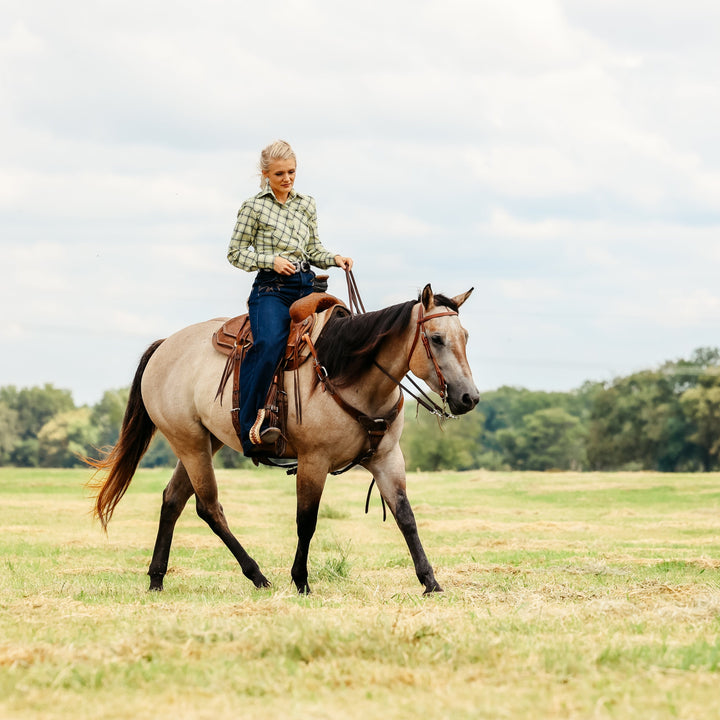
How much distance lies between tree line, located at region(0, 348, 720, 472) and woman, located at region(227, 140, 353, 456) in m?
48.8

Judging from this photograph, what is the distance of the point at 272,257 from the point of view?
9062 millimetres

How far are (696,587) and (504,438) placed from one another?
109m

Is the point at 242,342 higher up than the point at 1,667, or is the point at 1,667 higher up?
the point at 242,342

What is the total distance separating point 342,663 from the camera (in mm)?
5012

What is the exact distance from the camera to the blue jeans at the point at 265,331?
8.80 m

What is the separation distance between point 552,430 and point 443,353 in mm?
108617

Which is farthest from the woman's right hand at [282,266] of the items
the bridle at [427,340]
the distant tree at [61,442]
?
the distant tree at [61,442]

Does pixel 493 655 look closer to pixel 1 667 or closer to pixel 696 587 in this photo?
pixel 1 667

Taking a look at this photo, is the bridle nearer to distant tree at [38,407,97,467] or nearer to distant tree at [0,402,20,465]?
distant tree at [38,407,97,467]

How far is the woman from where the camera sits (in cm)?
891

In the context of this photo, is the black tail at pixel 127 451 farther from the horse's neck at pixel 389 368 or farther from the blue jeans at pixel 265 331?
the horse's neck at pixel 389 368

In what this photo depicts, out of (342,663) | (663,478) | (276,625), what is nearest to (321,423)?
(276,625)

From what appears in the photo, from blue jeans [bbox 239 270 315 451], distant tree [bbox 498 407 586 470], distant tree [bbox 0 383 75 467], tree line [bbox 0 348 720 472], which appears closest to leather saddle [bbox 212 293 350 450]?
blue jeans [bbox 239 270 315 451]

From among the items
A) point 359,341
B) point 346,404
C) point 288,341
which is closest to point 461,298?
point 359,341
